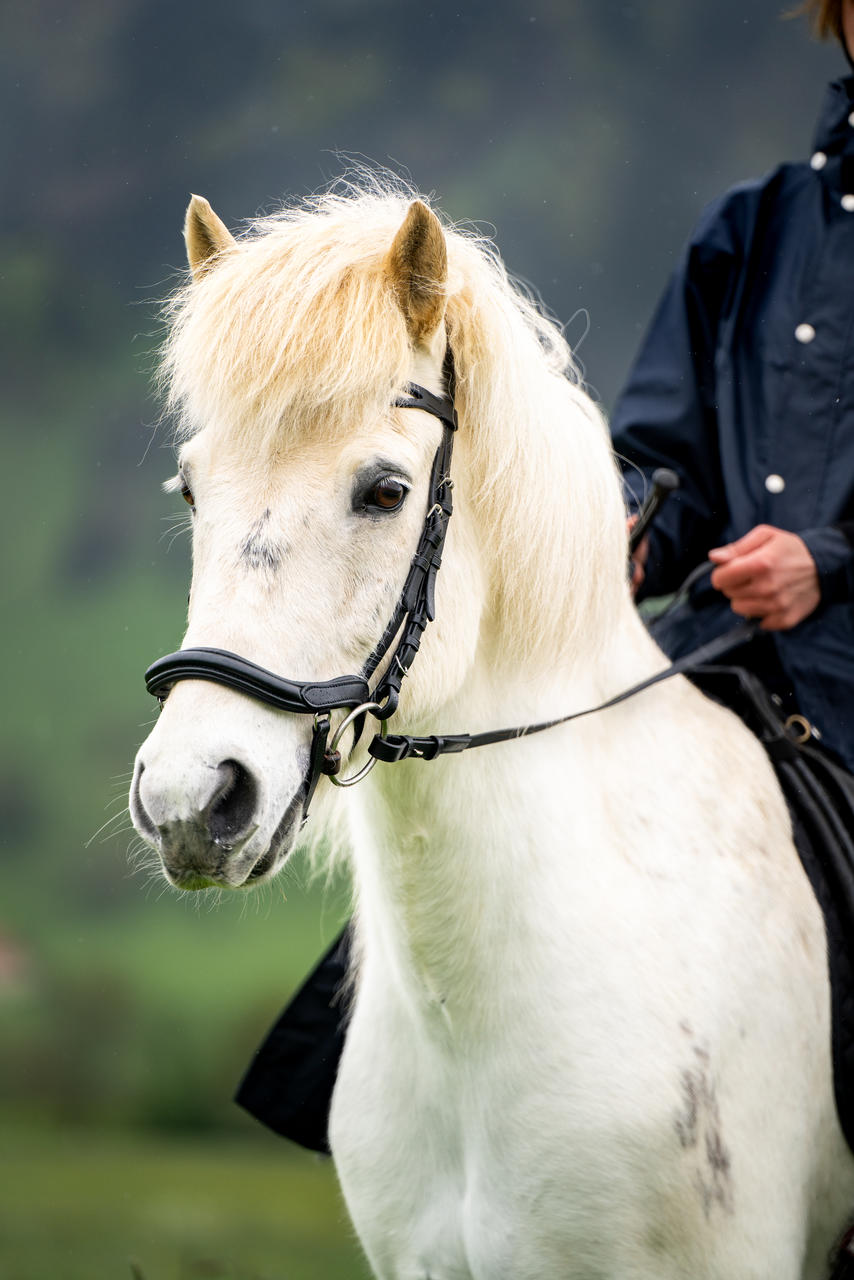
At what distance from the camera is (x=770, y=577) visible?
5.68ft

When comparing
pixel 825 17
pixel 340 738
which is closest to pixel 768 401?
pixel 825 17

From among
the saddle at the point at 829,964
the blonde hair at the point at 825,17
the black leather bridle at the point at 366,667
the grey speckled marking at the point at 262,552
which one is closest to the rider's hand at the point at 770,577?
the saddle at the point at 829,964

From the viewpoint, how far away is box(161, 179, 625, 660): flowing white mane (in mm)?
1217

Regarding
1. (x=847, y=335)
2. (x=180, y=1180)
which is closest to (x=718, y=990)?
(x=847, y=335)

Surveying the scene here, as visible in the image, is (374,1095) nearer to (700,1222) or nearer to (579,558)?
(700,1222)

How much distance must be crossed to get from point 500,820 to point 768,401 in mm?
968

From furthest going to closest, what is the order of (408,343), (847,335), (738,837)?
(847,335) < (738,837) < (408,343)

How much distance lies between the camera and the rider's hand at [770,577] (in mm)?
1732

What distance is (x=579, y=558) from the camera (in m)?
1.38

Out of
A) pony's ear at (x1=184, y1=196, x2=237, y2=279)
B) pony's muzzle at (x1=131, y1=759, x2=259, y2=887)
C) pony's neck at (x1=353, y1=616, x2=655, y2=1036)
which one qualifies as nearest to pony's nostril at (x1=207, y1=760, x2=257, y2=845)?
pony's muzzle at (x1=131, y1=759, x2=259, y2=887)

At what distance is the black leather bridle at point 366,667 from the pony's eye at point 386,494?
51 millimetres

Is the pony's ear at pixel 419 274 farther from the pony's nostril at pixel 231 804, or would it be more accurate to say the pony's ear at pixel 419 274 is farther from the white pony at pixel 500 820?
the pony's nostril at pixel 231 804

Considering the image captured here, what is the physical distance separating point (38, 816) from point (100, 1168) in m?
1.44

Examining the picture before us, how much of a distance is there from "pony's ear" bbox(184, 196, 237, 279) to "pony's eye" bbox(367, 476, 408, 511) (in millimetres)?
426
